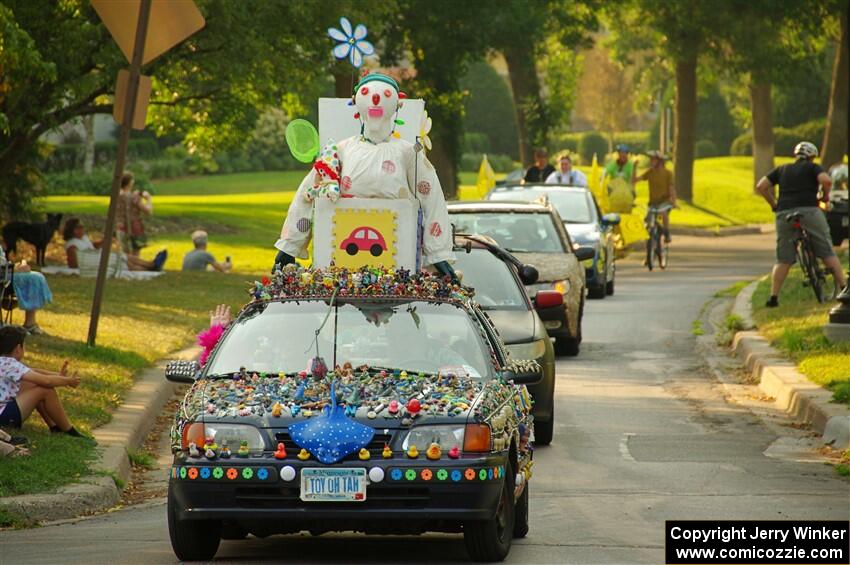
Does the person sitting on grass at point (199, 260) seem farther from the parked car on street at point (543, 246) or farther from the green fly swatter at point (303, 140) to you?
the green fly swatter at point (303, 140)

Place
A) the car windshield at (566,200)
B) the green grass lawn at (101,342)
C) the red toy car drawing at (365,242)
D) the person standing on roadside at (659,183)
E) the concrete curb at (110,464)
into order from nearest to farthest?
the concrete curb at (110,464), the red toy car drawing at (365,242), the green grass lawn at (101,342), the car windshield at (566,200), the person standing on roadside at (659,183)

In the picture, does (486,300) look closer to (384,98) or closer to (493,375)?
(384,98)

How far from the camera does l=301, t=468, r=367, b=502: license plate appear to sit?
8.42 meters

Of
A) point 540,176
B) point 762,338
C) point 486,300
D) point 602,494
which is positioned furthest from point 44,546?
point 540,176

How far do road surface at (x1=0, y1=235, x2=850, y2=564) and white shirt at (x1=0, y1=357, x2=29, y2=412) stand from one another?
54.1 inches

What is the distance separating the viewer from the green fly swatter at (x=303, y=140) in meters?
12.9

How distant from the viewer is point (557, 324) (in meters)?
18.5

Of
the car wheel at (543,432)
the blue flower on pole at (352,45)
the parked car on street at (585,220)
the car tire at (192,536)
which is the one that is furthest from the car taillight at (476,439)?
the parked car on street at (585,220)

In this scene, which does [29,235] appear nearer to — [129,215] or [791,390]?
[129,215]

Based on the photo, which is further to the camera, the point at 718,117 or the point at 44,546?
the point at 718,117

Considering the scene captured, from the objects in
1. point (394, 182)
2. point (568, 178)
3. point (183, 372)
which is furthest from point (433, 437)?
point (568, 178)

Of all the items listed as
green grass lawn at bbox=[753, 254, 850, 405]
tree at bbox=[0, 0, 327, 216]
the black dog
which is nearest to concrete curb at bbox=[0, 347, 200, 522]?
tree at bbox=[0, 0, 327, 216]

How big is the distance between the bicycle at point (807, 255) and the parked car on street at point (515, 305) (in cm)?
613

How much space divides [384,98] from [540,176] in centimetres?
1937
